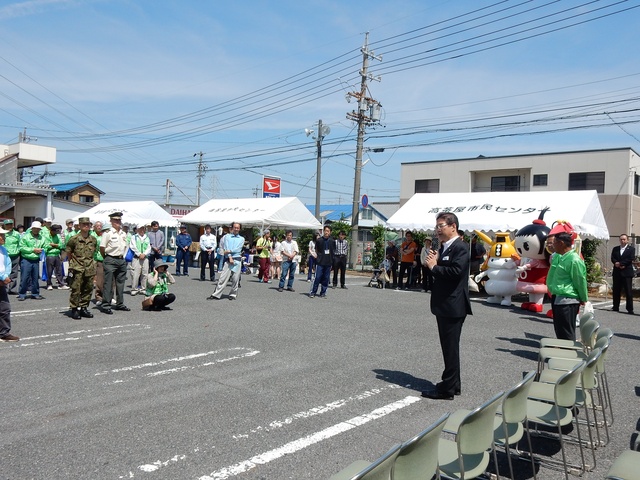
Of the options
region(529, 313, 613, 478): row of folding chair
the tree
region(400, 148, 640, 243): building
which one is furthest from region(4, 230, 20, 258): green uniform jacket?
region(400, 148, 640, 243): building

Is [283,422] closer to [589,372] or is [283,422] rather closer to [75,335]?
[589,372]

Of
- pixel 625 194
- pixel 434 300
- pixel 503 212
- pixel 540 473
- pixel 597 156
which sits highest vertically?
pixel 597 156

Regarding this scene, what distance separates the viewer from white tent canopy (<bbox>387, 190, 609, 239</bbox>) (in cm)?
1565

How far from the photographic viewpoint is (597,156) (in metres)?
33.0

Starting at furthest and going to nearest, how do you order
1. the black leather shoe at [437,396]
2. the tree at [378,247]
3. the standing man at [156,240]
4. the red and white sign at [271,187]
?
1. the red and white sign at [271,187]
2. the tree at [378,247]
3. the standing man at [156,240]
4. the black leather shoe at [437,396]

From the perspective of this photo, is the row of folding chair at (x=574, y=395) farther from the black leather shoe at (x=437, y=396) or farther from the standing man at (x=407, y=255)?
the standing man at (x=407, y=255)

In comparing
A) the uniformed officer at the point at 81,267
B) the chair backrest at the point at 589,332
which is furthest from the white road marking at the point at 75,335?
the chair backrest at the point at 589,332

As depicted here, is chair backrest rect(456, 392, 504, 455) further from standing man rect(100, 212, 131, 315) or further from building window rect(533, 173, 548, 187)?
building window rect(533, 173, 548, 187)

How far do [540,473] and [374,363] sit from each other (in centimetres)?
338

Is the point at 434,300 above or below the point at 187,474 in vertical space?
above

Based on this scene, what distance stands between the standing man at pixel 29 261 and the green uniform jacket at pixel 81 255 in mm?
3034

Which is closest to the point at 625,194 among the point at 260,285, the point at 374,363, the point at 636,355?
the point at 260,285

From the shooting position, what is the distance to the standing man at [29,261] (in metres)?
12.4

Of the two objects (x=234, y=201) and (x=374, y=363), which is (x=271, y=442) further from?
(x=234, y=201)
